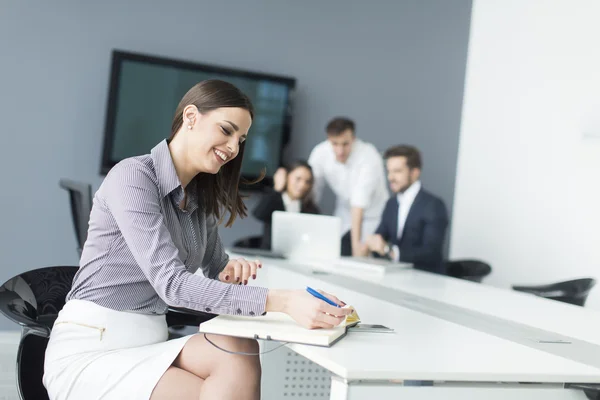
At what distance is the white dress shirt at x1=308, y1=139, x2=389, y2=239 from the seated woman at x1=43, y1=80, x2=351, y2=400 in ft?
10.4

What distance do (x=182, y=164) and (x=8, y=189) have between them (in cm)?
321

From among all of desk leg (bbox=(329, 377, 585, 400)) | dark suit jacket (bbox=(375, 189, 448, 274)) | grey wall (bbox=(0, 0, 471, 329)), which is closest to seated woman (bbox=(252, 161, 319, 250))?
grey wall (bbox=(0, 0, 471, 329))

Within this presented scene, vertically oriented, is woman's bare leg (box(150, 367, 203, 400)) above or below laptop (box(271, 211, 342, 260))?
below

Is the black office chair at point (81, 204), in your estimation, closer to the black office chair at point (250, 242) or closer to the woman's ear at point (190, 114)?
the black office chair at point (250, 242)

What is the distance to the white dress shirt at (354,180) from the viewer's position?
16.9 feet

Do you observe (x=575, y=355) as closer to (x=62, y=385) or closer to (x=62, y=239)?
(x=62, y=385)

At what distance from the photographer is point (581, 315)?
2.71 metres

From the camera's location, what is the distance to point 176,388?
1.70m

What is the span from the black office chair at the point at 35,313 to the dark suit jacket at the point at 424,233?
2280 mm

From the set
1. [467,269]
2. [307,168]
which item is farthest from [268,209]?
[467,269]

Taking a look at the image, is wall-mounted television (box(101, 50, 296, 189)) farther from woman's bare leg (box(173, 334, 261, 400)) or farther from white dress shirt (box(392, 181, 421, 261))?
woman's bare leg (box(173, 334, 261, 400))

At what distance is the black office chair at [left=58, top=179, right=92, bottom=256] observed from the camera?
3465 millimetres

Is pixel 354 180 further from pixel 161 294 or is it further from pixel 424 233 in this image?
pixel 161 294

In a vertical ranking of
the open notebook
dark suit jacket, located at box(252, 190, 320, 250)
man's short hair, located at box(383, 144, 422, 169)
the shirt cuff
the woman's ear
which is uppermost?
man's short hair, located at box(383, 144, 422, 169)
